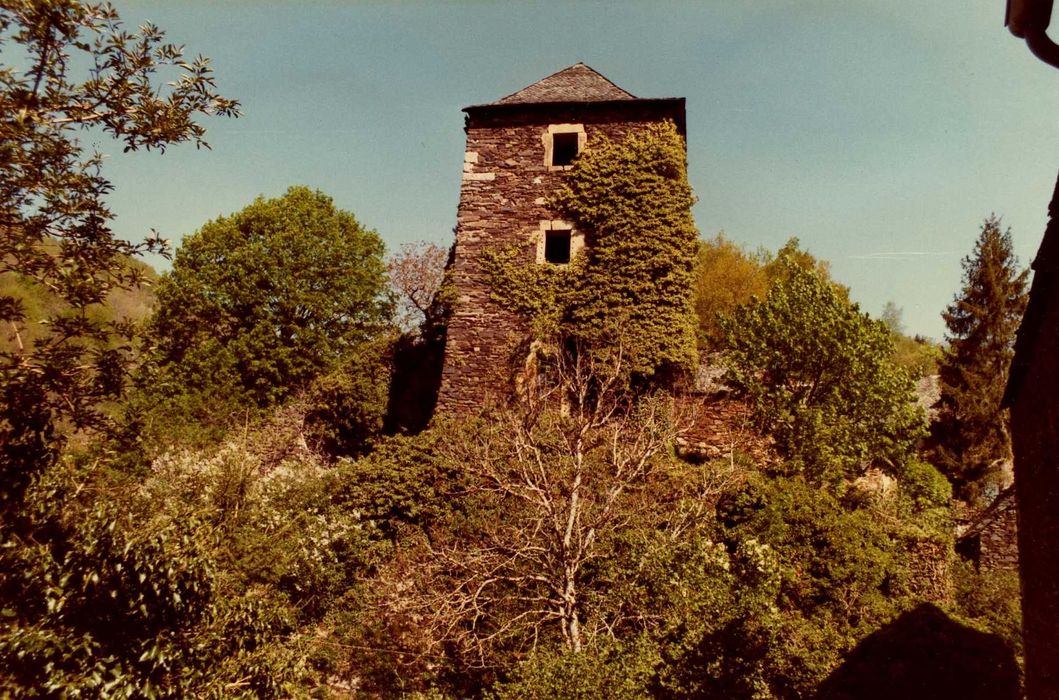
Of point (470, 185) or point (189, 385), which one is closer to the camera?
point (470, 185)

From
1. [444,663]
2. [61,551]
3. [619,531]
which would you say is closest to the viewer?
[61,551]

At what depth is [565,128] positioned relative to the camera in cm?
1545

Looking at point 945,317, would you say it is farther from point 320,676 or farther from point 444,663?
point 320,676

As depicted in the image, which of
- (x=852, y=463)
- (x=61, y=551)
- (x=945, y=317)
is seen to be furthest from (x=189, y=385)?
(x=945, y=317)

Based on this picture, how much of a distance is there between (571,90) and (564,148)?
1.65 m

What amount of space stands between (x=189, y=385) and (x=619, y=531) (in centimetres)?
1797

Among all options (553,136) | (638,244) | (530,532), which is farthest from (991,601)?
(553,136)

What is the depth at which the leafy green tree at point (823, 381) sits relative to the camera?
Result: 13.9 meters

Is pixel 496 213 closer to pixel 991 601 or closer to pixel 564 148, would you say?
pixel 564 148

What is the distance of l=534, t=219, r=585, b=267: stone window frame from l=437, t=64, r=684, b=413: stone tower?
0.03 metres

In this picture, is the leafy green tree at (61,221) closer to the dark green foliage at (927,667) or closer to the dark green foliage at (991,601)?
the dark green foliage at (927,667)

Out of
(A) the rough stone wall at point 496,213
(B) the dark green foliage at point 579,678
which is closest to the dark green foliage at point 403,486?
(A) the rough stone wall at point 496,213

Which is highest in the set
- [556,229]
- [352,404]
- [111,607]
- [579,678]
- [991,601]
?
[556,229]

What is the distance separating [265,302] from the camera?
73.3 feet
